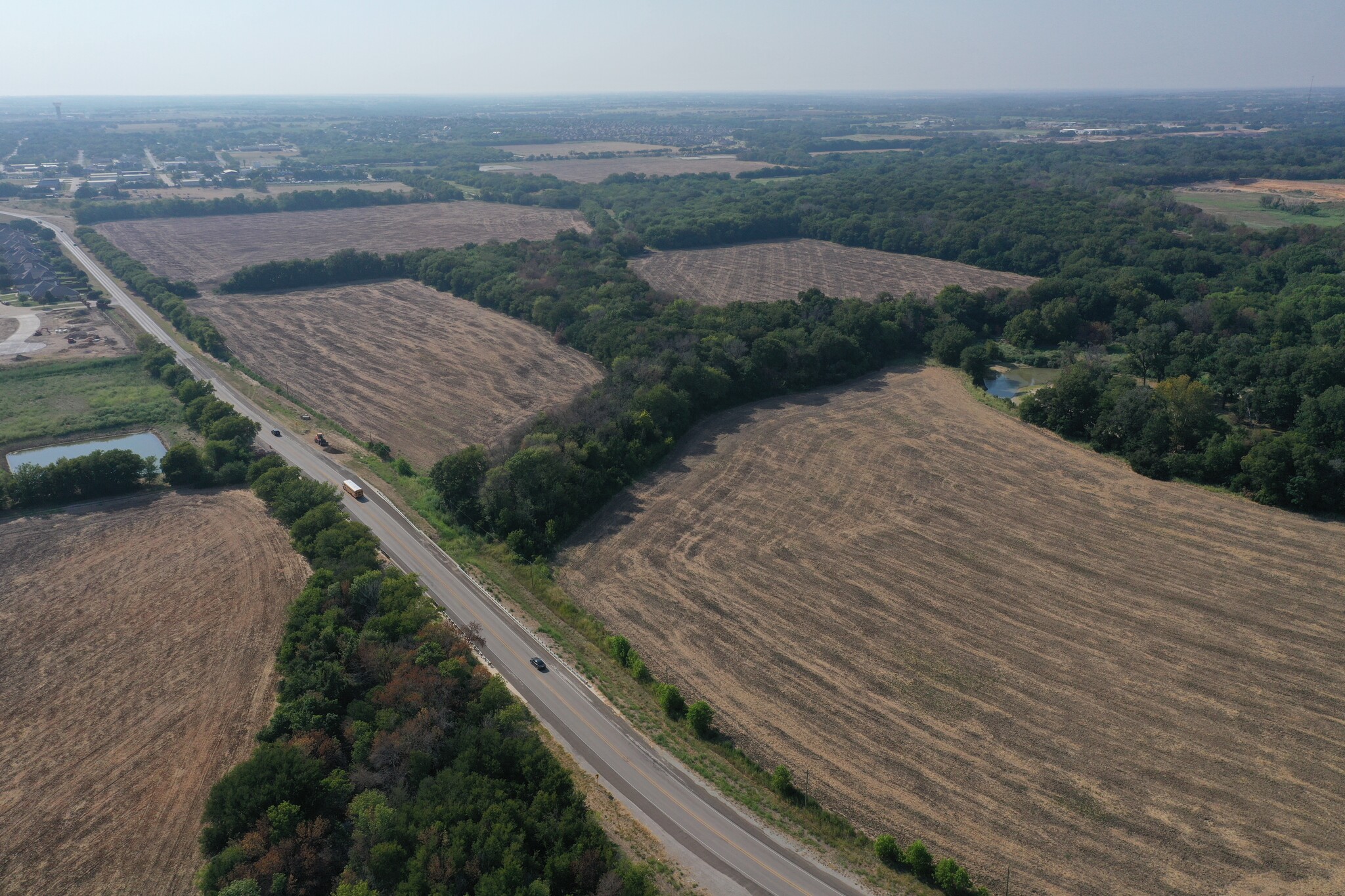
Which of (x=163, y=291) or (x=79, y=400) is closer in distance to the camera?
(x=79, y=400)

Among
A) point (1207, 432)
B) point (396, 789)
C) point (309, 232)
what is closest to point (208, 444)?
point (396, 789)

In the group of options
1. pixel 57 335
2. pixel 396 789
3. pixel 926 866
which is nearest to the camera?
pixel 926 866

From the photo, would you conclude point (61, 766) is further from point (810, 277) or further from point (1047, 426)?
point (810, 277)

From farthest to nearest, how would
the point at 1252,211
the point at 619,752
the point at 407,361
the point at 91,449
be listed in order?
the point at 1252,211 → the point at 407,361 → the point at 91,449 → the point at 619,752

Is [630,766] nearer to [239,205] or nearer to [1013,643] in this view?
[1013,643]

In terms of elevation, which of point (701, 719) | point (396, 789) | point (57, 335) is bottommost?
point (57, 335)

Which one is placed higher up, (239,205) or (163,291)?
(239,205)

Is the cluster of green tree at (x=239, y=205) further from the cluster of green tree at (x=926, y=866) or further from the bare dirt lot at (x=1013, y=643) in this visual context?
the cluster of green tree at (x=926, y=866)
